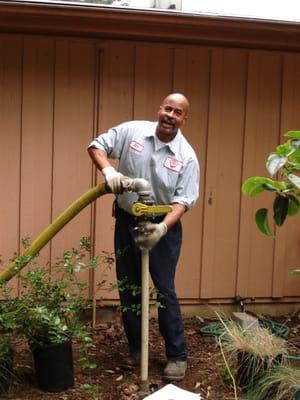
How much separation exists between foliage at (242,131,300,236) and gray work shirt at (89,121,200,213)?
55cm

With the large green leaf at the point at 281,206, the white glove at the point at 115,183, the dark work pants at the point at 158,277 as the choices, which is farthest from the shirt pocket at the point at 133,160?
the large green leaf at the point at 281,206

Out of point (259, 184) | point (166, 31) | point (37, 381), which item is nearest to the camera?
point (259, 184)

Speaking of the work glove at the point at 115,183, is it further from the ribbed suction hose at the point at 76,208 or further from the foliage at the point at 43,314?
the foliage at the point at 43,314

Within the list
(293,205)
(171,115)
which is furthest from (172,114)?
(293,205)

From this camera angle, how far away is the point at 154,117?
14.5 feet

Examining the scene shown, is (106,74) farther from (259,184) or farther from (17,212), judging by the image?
(259,184)

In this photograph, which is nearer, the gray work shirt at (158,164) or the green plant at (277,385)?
the green plant at (277,385)

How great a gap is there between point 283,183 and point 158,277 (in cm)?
105

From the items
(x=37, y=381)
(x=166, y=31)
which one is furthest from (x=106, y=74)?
(x=37, y=381)

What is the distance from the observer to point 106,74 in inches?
169

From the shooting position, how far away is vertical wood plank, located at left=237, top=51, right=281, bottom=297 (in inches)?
179

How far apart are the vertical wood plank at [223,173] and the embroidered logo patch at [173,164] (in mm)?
1161

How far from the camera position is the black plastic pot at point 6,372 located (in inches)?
123

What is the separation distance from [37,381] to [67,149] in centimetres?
173
